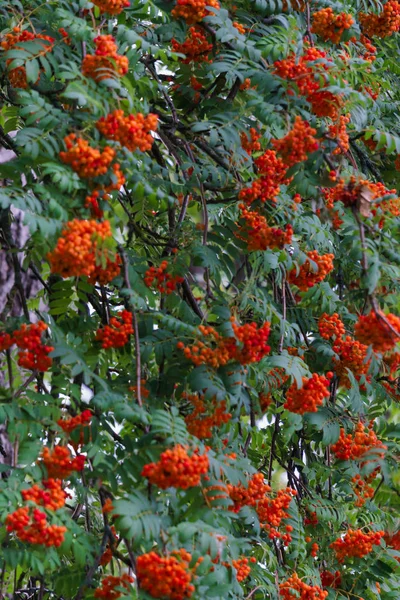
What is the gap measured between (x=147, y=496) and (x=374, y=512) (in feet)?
4.45

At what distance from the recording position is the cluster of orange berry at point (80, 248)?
2.10 m

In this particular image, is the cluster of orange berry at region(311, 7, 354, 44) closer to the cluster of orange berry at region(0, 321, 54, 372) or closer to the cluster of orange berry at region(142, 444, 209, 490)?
the cluster of orange berry at region(0, 321, 54, 372)

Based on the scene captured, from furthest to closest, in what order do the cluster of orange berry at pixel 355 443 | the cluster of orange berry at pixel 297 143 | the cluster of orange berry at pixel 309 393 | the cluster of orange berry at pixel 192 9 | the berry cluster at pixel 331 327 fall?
the berry cluster at pixel 331 327 < the cluster of orange berry at pixel 355 443 < the cluster of orange berry at pixel 192 9 < the cluster of orange berry at pixel 309 393 < the cluster of orange berry at pixel 297 143

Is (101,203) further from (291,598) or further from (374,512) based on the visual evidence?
(374,512)

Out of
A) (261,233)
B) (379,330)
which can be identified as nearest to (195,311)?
(261,233)

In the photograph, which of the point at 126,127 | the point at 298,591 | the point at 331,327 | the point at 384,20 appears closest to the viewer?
the point at 126,127

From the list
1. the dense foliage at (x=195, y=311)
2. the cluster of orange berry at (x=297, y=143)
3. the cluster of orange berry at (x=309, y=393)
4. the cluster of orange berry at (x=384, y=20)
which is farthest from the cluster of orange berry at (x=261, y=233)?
the cluster of orange berry at (x=384, y=20)

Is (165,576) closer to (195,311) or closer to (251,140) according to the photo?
(195,311)

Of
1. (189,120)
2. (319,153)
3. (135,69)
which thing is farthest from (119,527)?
(189,120)

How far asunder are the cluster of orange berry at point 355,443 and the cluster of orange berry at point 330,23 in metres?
1.30

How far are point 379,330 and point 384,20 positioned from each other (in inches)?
67.8

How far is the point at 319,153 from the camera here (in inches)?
102

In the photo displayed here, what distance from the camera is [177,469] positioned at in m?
2.03

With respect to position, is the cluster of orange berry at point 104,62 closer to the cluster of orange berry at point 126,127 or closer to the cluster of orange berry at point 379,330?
the cluster of orange berry at point 126,127
